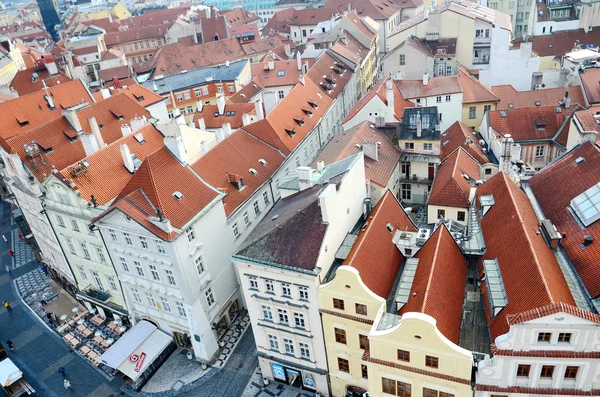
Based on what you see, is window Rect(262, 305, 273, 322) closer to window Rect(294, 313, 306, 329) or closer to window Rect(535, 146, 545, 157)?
window Rect(294, 313, 306, 329)

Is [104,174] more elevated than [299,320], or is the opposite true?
[104,174]

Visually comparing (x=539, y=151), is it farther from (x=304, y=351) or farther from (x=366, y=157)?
(x=304, y=351)

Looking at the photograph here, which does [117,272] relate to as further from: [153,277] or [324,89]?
[324,89]

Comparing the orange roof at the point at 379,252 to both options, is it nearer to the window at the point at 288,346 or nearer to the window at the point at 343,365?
the window at the point at 343,365

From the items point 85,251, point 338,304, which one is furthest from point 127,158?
point 338,304

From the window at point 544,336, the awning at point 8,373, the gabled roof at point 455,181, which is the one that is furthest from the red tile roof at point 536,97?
the awning at point 8,373

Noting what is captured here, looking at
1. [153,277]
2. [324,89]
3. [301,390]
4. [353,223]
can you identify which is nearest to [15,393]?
[153,277]
